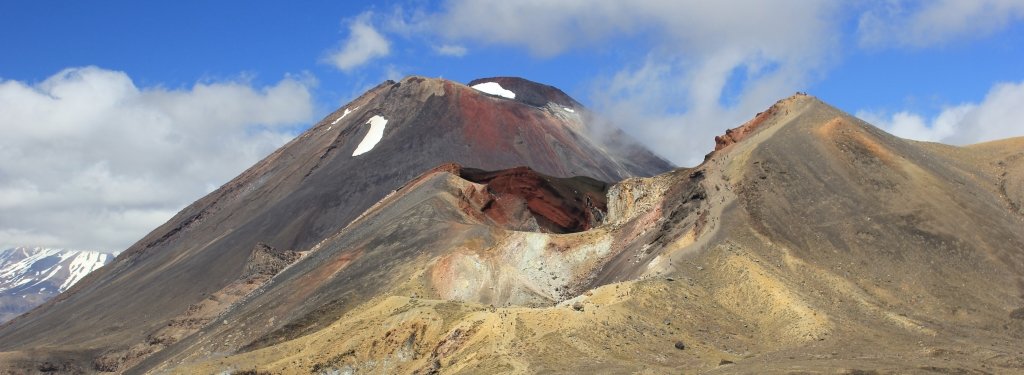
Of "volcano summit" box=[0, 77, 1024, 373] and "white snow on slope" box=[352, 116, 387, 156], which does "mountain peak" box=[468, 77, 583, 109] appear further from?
"volcano summit" box=[0, 77, 1024, 373]

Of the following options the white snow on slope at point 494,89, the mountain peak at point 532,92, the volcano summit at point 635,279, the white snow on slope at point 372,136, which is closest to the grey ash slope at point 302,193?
the volcano summit at point 635,279

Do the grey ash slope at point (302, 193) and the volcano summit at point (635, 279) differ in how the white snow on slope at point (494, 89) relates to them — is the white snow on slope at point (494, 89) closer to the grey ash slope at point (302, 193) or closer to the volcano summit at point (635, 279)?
the grey ash slope at point (302, 193)

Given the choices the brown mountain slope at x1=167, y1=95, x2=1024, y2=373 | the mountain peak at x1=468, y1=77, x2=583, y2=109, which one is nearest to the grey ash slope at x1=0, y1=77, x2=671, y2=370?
the mountain peak at x1=468, y1=77, x2=583, y2=109

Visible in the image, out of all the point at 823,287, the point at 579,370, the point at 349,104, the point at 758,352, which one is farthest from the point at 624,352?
the point at 349,104

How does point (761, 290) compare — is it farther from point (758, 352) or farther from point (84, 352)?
point (84, 352)

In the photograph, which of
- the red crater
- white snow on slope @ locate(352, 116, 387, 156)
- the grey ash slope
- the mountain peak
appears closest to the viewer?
the red crater

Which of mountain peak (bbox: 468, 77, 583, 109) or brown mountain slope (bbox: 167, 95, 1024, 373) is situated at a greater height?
mountain peak (bbox: 468, 77, 583, 109)

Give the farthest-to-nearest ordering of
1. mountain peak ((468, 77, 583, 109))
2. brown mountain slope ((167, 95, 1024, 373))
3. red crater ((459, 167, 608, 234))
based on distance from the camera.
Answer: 1. mountain peak ((468, 77, 583, 109))
2. red crater ((459, 167, 608, 234))
3. brown mountain slope ((167, 95, 1024, 373))
